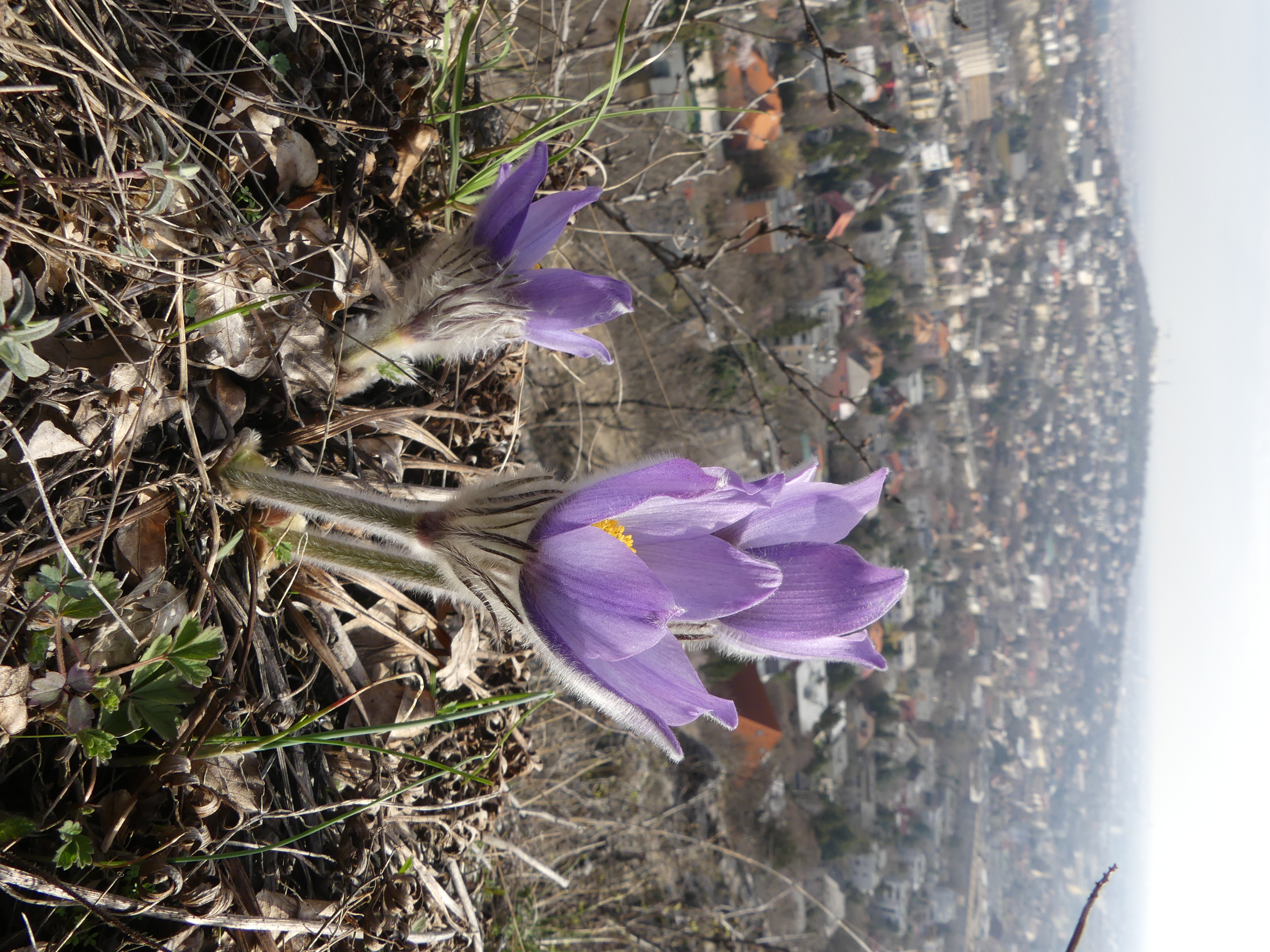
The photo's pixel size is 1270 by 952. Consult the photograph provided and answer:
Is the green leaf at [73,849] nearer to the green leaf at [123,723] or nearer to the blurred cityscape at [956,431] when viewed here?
the green leaf at [123,723]

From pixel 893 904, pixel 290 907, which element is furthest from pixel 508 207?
pixel 893 904

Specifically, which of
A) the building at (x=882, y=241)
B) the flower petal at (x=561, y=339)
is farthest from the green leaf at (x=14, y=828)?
the building at (x=882, y=241)

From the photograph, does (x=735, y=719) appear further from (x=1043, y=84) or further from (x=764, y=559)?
(x=1043, y=84)

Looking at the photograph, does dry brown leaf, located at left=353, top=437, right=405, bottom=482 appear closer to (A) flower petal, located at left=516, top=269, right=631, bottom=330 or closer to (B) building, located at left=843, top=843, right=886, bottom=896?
(A) flower petal, located at left=516, top=269, right=631, bottom=330

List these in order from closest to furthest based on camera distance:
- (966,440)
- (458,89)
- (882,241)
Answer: (458,89) → (882,241) → (966,440)

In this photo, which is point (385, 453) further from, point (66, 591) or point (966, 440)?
point (966, 440)

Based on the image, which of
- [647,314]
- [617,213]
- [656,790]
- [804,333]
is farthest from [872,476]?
[804,333]

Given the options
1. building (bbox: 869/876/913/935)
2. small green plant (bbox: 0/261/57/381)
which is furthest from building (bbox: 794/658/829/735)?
Result: small green plant (bbox: 0/261/57/381)
